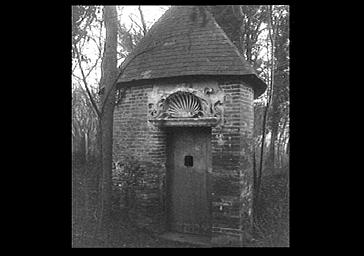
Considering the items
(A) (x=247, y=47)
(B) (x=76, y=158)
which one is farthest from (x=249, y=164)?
(B) (x=76, y=158)

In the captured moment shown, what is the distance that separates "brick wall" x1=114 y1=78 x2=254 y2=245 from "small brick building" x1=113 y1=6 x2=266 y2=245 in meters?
0.02

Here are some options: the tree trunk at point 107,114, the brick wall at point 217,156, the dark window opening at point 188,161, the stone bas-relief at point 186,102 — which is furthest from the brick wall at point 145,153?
the tree trunk at point 107,114

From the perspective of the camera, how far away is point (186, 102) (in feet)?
22.2

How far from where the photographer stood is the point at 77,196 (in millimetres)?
9109

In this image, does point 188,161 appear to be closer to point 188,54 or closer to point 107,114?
point 107,114

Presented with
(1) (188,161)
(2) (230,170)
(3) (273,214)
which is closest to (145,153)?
(1) (188,161)

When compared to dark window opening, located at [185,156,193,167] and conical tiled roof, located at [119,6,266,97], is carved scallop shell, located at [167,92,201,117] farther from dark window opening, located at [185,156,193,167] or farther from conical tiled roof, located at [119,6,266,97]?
dark window opening, located at [185,156,193,167]

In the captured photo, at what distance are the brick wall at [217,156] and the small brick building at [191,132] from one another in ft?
0.06

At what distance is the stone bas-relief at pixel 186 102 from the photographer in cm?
653

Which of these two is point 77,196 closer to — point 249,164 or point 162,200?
point 162,200

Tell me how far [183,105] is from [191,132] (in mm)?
610

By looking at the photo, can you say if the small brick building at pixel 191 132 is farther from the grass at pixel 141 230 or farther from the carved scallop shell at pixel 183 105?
the grass at pixel 141 230

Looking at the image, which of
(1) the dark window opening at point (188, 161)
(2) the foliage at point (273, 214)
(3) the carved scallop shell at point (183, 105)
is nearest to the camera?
(3) the carved scallop shell at point (183, 105)

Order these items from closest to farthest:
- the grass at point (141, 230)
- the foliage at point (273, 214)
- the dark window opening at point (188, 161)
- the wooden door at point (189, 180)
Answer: the grass at point (141, 230), the wooden door at point (189, 180), the dark window opening at point (188, 161), the foliage at point (273, 214)
